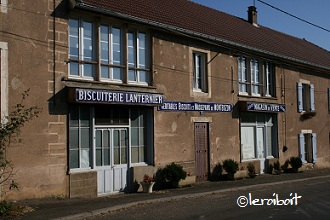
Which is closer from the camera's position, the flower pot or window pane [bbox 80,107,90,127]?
window pane [bbox 80,107,90,127]

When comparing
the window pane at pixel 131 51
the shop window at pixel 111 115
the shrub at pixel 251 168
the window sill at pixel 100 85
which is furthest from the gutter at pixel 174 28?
the shrub at pixel 251 168

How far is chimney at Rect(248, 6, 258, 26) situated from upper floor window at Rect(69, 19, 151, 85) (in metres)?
12.4

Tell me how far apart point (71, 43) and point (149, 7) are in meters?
4.47

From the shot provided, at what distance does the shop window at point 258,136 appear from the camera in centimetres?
1891

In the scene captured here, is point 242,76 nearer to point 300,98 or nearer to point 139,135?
point 300,98

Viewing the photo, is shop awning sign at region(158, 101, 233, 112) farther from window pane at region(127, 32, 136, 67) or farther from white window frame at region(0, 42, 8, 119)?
white window frame at region(0, 42, 8, 119)

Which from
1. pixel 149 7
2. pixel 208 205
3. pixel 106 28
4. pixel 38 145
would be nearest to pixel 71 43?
pixel 106 28

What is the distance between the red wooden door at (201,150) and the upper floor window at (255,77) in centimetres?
320

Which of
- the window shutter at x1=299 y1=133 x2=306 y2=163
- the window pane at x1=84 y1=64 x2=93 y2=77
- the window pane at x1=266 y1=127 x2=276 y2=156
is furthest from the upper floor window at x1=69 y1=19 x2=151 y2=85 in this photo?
the window shutter at x1=299 y1=133 x2=306 y2=163

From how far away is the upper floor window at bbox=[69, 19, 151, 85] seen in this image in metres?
12.5

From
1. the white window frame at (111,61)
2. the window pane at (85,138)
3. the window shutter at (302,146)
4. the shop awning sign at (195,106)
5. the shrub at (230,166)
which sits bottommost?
the shrub at (230,166)

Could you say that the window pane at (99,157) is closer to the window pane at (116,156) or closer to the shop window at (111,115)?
the window pane at (116,156)

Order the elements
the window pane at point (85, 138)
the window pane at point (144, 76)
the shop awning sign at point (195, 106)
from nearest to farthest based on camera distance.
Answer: the window pane at point (85, 138) < the window pane at point (144, 76) < the shop awning sign at point (195, 106)

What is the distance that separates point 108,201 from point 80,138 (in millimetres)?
2078
